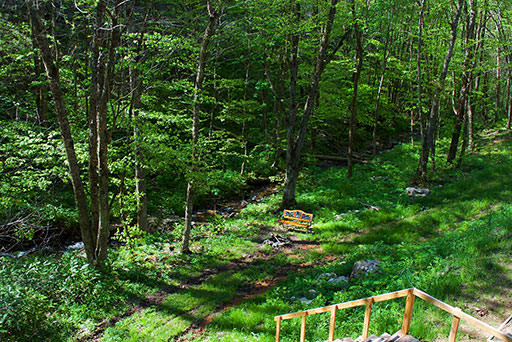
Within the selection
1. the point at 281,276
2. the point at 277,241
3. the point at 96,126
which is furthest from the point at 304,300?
the point at 96,126

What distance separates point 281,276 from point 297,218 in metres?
4.13

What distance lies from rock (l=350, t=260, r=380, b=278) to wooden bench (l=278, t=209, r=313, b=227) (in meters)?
4.46

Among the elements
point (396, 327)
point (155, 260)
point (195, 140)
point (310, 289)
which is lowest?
point (155, 260)

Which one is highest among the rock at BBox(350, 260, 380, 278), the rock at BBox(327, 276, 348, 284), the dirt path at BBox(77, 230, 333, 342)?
the rock at BBox(350, 260, 380, 278)

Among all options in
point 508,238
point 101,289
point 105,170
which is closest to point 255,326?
point 101,289

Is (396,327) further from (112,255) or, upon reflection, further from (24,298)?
(112,255)

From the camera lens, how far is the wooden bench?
40.6 feet

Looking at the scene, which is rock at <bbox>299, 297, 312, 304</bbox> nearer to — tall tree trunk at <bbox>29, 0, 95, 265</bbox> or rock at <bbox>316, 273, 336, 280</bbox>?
rock at <bbox>316, 273, 336, 280</bbox>

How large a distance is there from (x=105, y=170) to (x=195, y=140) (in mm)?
2768

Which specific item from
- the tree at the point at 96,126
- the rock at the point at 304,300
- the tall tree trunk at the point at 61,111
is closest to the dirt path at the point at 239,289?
the rock at the point at 304,300

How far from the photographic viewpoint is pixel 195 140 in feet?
31.8

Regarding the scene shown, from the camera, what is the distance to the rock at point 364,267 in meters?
7.47

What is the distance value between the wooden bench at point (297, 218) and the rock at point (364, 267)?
4.46 metres

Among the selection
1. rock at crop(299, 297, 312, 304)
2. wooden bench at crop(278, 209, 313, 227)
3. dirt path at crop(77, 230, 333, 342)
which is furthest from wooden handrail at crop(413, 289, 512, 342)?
wooden bench at crop(278, 209, 313, 227)
